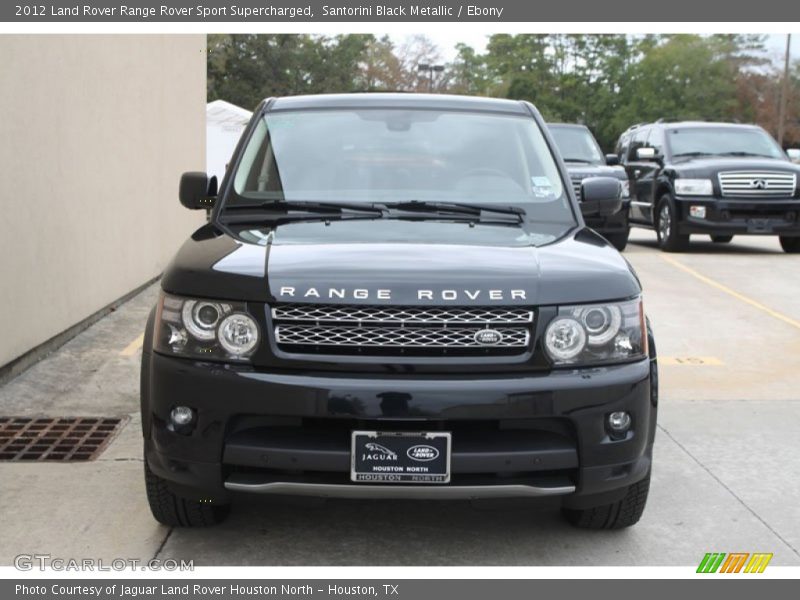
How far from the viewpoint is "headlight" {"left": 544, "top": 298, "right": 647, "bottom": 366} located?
3.62 metres

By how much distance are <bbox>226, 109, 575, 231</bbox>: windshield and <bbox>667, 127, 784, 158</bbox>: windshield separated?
1087 centimetres

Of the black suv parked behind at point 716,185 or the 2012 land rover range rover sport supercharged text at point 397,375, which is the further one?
the black suv parked behind at point 716,185

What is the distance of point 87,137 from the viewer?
867 cm

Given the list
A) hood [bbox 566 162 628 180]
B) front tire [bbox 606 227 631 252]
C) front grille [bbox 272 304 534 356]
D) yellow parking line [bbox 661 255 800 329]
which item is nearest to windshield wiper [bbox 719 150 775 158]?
hood [bbox 566 162 628 180]

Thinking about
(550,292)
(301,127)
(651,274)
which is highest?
(301,127)

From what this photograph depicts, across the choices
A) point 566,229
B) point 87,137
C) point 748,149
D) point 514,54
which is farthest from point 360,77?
point 566,229

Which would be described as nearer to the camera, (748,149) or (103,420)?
(103,420)

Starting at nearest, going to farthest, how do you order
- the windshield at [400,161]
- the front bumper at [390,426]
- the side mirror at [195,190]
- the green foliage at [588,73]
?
the front bumper at [390,426] → the windshield at [400,161] → the side mirror at [195,190] → the green foliage at [588,73]

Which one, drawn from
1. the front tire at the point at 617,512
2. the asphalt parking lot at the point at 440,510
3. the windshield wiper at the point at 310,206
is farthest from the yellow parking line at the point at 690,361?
the windshield wiper at the point at 310,206

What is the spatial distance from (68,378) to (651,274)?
7.62m

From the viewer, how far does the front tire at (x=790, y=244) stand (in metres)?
14.9

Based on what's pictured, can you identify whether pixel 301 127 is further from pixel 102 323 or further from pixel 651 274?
pixel 651 274

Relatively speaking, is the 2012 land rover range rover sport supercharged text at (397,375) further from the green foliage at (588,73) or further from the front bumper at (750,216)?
the green foliage at (588,73)

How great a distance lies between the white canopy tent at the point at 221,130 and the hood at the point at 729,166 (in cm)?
1468
